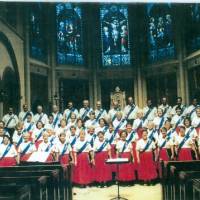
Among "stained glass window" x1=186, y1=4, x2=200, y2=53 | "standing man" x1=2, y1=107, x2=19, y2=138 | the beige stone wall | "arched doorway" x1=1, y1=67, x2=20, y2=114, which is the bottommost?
"standing man" x1=2, y1=107, x2=19, y2=138

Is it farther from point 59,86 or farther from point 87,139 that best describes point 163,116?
point 59,86

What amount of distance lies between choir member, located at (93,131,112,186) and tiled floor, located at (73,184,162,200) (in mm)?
167

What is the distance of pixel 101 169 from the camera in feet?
17.4

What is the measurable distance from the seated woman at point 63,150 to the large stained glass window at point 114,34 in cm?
370

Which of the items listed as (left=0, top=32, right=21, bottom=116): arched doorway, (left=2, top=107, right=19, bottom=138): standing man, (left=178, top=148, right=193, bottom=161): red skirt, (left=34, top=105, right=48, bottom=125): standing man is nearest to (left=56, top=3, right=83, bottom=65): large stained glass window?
(left=0, top=32, right=21, bottom=116): arched doorway

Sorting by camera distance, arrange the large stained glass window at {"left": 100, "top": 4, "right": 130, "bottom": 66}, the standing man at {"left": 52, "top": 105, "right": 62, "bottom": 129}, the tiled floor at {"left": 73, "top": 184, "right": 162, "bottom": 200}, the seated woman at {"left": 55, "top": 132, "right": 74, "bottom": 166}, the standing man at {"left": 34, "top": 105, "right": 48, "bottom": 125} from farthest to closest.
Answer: the large stained glass window at {"left": 100, "top": 4, "right": 130, "bottom": 66}, the standing man at {"left": 34, "top": 105, "right": 48, "bottom": 125}, the standing man at {"left": 52, "top": 105, "right": 62, "bottom": 129}, the seated woman at {"left": 55, "top": 132, "right": 74, "bottom": 166}, the tiled floor at {"left": 73, "top": 184, "right": 162, "bottom": 200}

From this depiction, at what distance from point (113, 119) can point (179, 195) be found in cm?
332

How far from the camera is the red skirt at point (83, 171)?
523 cm

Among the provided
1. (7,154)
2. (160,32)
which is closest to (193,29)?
(160,32)

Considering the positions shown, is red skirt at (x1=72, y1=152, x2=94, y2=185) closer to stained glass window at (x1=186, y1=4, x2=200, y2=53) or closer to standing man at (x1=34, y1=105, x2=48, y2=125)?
standing man at (x1=34, y1=105, x2=48, y2=125)

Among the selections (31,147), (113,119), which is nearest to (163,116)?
(113,119)

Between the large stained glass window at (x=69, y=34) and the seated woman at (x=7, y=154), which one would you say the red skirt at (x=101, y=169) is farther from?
the large stained glass window at (x=69, y=34)

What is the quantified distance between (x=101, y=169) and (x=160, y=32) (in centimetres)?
422

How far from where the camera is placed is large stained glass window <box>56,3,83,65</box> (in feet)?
24.7
